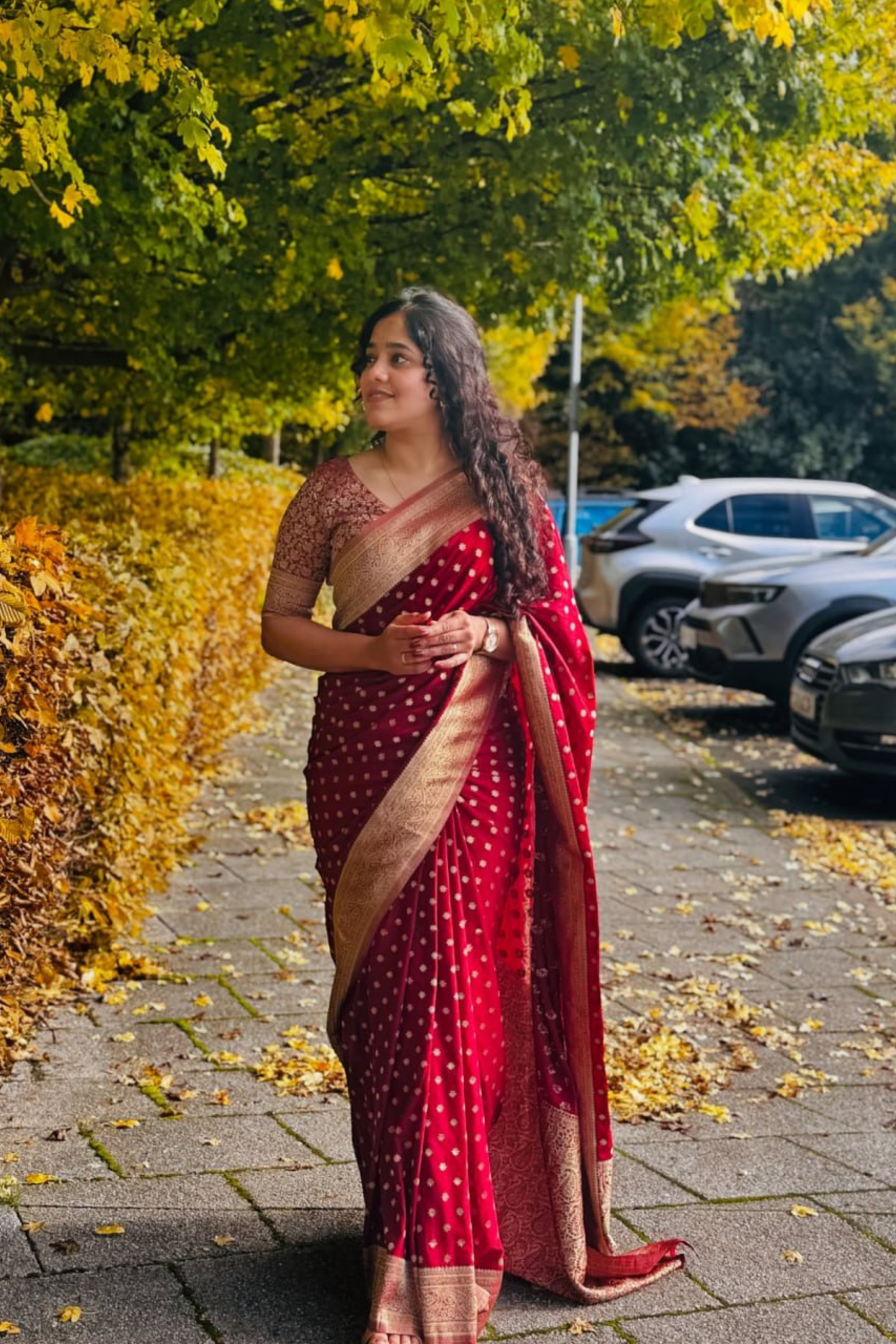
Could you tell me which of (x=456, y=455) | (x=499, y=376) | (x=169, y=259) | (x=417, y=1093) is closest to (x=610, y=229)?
(x=169, y=259)

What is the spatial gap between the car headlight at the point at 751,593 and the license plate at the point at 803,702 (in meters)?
2.28

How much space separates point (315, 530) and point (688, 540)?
12.8 metres

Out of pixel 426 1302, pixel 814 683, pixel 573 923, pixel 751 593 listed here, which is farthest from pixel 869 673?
pixel 426 1302

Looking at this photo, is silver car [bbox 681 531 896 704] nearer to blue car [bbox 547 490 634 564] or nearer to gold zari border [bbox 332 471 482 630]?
gold zari border [bbox 332 471 482 630]

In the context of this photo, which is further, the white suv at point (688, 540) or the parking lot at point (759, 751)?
the white suv at point (688, 540)

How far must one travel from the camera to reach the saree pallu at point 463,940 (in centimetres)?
356

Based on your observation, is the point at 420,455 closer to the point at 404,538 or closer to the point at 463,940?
the point at 404,538

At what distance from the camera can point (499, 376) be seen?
29453mm

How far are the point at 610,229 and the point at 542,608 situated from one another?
258 inches

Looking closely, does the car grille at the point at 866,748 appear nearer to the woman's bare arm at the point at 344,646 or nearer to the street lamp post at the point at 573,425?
the woman's bare arm at the point at 344,646

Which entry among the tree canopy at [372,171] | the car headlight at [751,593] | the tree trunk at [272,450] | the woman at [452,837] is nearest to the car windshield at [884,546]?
the car headlight at [751,593]

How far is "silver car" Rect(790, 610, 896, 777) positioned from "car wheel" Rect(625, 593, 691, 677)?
5792 millimetres

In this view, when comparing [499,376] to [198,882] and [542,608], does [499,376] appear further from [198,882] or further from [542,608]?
[542,608]

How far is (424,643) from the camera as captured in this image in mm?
3611
